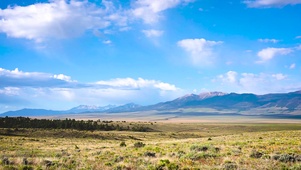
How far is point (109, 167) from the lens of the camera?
51.2 ft

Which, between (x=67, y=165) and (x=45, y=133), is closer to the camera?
(x=67, y=165)

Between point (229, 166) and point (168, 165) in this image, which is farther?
point (168, 165)

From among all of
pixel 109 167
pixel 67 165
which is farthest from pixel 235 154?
pixel 67 165

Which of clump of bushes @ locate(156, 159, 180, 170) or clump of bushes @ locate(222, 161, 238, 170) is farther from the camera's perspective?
clump of bushes @ locate(156, 159, 180, 170)

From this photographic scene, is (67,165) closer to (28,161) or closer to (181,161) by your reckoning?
(28,161)

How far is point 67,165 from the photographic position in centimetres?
1631

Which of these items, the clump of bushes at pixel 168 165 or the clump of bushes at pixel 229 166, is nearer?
the clump of bushes at pixel 229 166

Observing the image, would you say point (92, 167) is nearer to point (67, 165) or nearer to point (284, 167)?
point (67, 165)

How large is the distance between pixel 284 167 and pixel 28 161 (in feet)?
48.9

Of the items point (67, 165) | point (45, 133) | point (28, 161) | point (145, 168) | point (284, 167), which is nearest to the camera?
point (284, 167)

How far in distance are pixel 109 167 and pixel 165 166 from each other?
318 centimetres

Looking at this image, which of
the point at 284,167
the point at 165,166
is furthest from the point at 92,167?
the point at 284,167

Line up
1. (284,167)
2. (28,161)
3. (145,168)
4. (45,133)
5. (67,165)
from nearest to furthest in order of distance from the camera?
(284,167), (145,168), (67,165), (28,161), (45,133)

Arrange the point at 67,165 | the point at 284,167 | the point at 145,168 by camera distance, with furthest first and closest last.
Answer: the point at 67,165, the point at 145,168, the point at 284,167
